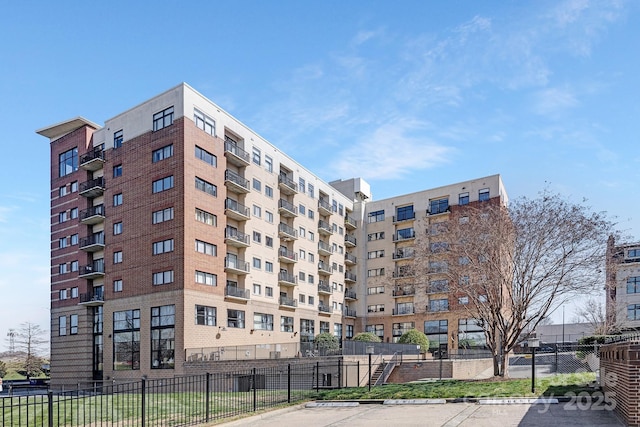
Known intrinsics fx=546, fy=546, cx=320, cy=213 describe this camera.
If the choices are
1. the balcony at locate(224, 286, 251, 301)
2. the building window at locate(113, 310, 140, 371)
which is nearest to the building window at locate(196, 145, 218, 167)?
the balcony at locate(224, 286, 251, 301)

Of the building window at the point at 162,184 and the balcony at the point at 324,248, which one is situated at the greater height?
the building window at the point at 162,184

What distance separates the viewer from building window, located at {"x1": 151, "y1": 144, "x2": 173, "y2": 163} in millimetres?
43906

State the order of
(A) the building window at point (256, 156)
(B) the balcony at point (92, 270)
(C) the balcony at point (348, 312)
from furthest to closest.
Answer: (C) the balcony at point (348, 312) → (A) the building window at point (256, 156) → (B) the balcony at point (92, 270)

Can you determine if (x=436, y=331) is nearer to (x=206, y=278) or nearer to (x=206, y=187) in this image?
(x=206, y=278)

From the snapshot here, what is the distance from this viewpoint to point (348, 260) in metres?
69.1

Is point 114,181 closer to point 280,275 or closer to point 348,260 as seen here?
point 280,275

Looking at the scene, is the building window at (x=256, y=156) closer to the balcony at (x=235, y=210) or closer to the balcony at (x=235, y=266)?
the balcony at (x=235, y=210)

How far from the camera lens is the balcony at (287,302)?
53.5 m

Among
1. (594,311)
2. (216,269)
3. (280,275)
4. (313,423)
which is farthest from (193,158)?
(594,311)

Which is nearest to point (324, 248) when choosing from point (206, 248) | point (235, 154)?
point (235, 154)

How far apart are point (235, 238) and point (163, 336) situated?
9.94m

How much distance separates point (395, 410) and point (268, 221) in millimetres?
37694

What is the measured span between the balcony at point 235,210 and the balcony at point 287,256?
7203 millimetres

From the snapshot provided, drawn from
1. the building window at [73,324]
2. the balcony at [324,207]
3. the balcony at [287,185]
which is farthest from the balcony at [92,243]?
the balcony at [324,207]
